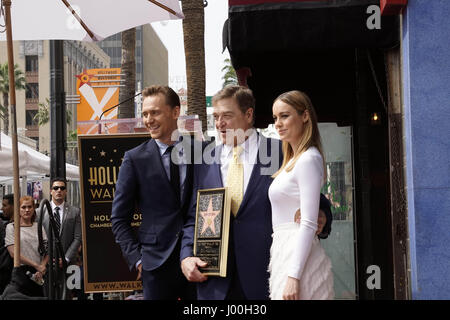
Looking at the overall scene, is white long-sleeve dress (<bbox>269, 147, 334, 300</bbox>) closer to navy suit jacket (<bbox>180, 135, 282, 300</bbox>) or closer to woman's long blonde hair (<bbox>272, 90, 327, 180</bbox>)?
woman's long blonde hair (<bbox>272, 90, 327, 180</bbox>)

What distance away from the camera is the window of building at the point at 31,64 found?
103 metres

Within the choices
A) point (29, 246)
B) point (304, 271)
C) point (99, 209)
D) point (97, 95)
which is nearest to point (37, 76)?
point (97, 95)

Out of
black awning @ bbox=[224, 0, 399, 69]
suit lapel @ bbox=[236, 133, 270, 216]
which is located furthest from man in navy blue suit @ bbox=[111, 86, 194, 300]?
black awning @ bbox=[224, 0, 399, 69]

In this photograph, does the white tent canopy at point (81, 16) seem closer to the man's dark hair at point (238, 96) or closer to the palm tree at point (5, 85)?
the man's dark hair at point (238, 96)

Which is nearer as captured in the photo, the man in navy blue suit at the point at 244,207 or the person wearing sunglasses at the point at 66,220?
the man in navy blue suit at the point at 244,207

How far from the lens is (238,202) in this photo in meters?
4.39

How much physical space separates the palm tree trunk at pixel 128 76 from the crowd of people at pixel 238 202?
51.4 ft

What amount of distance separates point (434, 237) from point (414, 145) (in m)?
0.76

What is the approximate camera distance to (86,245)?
765 cm

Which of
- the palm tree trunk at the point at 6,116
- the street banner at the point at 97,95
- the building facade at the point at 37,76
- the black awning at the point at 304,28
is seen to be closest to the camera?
the black awning at the point at 304,28

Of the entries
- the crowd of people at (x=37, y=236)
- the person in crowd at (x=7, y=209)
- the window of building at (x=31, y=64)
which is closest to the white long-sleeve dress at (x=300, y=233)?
the crowd of people at (x=37, y=236)

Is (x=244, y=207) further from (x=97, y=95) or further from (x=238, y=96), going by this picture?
(x=97, y=95)
